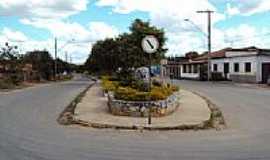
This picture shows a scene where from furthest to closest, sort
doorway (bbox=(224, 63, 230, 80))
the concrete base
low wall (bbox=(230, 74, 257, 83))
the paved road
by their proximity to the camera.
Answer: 1. doorway (bbox=(224, 63, 230, 80))
2. low wall (bbox=(230, 74, 257, 83))
3. the concrete base
4. the paved road

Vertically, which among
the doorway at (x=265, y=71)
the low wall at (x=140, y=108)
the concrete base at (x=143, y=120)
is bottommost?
the concrete base at (x=143, y=120)

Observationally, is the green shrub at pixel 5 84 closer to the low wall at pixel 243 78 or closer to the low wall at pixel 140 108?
the low wall at pixel 243 78

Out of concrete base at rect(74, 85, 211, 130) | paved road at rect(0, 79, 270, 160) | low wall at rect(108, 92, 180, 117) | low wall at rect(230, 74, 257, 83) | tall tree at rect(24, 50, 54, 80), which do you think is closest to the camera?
paved road at rect(0, 79, 270, 160)

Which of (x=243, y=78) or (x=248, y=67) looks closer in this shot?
(x=248, y=67)

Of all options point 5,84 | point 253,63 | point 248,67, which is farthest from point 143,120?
point 248,67

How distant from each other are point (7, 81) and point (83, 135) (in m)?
39.2

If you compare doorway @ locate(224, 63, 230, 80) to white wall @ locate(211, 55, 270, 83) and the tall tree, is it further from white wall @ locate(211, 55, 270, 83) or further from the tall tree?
the tall tree

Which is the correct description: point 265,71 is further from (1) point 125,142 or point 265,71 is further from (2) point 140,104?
(1) point 125,142

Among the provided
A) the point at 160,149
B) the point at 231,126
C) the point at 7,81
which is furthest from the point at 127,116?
the point at 7,81

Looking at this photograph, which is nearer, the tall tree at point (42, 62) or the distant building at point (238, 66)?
the distant building at point (238, 66)

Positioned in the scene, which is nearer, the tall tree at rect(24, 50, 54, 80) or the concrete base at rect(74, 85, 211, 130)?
the concrete base at rect(74, 85, 211, 130)

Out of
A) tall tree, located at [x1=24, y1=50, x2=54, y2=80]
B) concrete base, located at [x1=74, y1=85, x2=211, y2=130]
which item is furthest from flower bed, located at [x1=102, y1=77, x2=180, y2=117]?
tall tree, located at [x1=24, y1=50, x2=54, y2=80]

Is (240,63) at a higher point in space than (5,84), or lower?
higher

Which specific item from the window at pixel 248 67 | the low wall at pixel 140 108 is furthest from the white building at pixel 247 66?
the low wall at pixel 140 108
